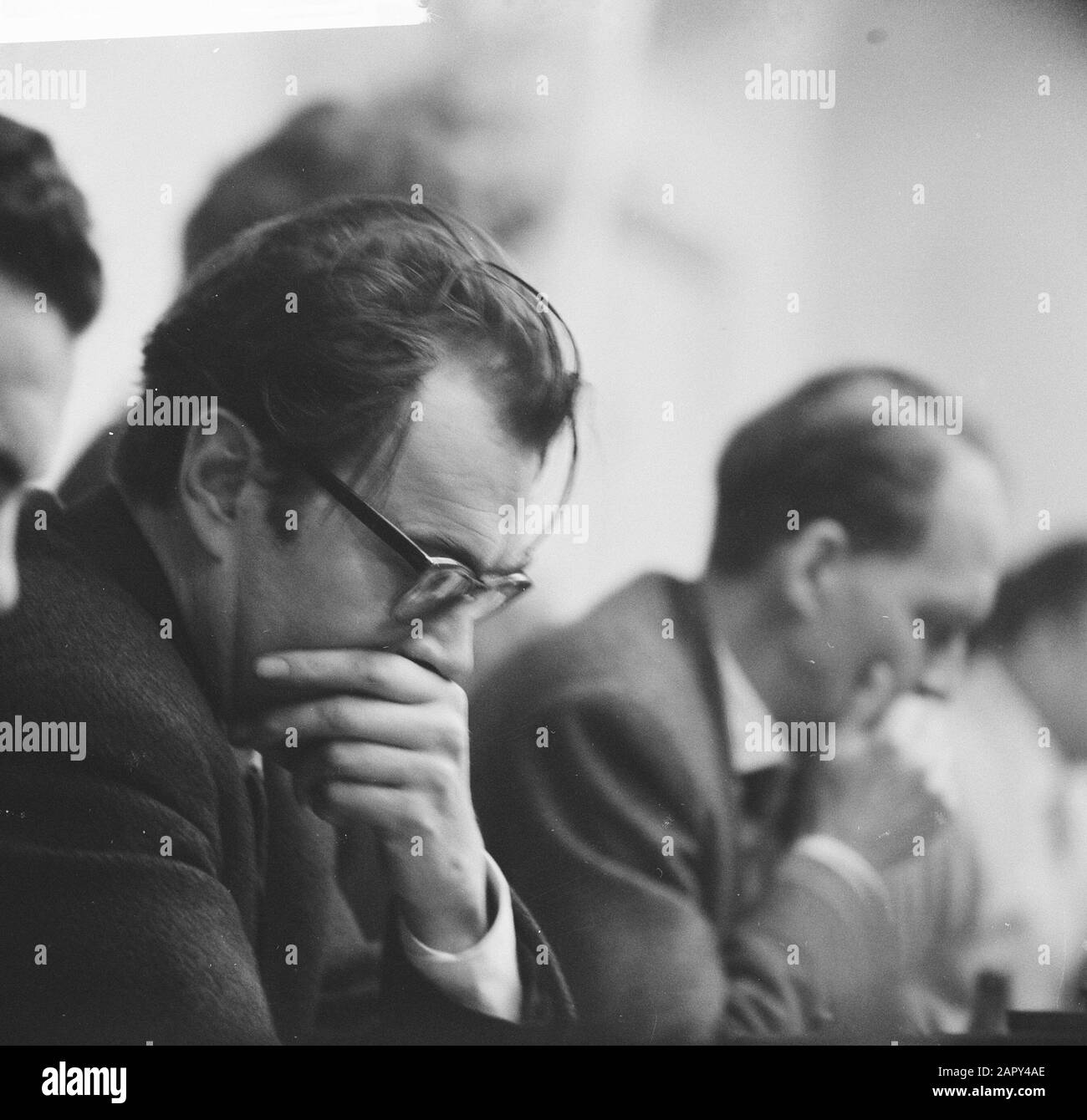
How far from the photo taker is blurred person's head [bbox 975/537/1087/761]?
2238mm

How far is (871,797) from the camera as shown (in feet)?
7.26

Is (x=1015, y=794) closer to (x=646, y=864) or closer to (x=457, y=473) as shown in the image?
(x=646, y=864)

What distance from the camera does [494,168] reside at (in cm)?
226

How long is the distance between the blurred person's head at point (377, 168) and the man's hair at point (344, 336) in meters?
0.04

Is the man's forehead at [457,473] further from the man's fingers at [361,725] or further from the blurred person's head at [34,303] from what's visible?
the blurred person's head at [34,303]

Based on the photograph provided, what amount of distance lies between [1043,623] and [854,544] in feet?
1.37

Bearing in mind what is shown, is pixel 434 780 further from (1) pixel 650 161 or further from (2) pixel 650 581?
(1) pixel 650 161

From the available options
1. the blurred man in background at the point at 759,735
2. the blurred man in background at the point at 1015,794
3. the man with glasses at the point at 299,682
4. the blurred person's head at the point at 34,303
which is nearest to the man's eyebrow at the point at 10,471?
the blurred person's head at the point at 34,303

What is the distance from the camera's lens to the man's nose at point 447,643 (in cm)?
218

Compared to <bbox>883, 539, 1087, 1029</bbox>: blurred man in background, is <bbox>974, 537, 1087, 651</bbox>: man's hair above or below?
above

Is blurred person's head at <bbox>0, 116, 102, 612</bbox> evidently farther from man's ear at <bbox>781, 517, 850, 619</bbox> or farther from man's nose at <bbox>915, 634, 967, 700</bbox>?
man's nose at <bbox>915, 634, 967, 700</bbox>

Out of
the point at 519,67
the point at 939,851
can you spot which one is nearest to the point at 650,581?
the point at 939,851

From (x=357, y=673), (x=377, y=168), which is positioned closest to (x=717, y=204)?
(x=377, y=168)

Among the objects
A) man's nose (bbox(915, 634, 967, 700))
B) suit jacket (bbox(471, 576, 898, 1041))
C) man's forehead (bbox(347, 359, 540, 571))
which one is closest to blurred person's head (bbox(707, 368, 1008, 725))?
man's nose (bbox(915, 634, 967, 700))
